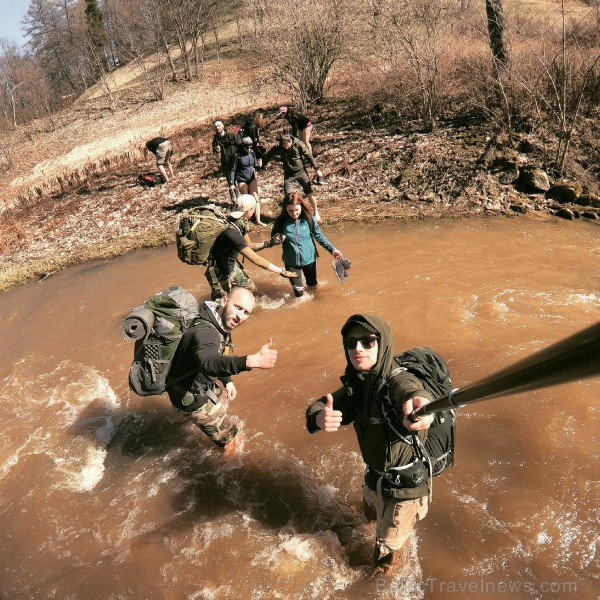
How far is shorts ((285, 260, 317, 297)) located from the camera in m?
6.18

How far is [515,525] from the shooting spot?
3.39m

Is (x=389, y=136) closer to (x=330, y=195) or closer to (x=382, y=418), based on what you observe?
(x=330, y=195)

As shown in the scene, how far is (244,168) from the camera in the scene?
29.9 ft

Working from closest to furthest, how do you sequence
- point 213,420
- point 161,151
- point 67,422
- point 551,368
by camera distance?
point 551,368 < point 213,420 < point 67,422 < point 161,151

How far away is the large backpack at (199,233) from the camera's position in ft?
15.9

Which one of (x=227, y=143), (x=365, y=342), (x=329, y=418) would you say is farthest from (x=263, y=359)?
(x=227, y=143)

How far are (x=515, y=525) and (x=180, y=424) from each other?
346 cm

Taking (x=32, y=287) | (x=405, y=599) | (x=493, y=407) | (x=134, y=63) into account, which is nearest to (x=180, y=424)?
(x=405, y=599)

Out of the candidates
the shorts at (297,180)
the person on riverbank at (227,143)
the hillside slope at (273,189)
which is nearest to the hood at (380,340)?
the shorts at (297,180)

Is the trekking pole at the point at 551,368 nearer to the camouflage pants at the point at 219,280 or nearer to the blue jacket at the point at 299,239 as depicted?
the camouflage pants at the point at 219,280

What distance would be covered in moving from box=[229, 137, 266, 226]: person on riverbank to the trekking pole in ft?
27.4

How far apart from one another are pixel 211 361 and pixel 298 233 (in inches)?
120

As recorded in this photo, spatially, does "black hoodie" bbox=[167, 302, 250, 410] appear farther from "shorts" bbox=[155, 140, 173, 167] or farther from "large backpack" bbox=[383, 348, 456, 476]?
"shorts" bbox=[155, 140, 173, 167]

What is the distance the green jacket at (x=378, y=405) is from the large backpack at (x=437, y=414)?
0.16 ft
